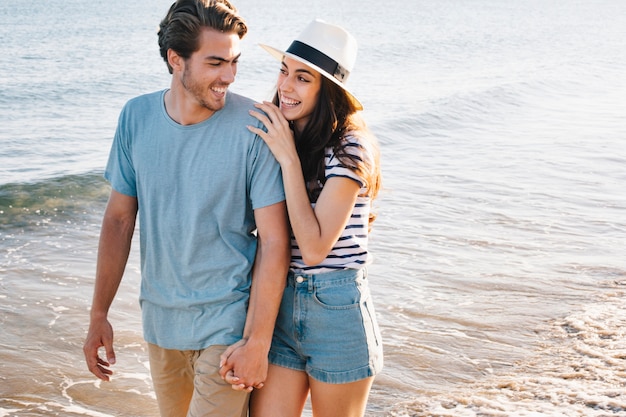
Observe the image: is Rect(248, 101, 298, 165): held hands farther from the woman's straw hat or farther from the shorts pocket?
the shorts pocket

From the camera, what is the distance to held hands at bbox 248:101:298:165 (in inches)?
122

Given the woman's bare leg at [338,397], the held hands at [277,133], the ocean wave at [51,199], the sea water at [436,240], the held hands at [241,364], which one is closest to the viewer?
the held hands at [241,364]

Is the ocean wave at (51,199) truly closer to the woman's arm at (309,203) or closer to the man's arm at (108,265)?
the man's arm at (108,265)

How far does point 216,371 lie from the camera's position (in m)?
3.02

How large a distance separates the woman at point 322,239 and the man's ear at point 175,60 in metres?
0.35

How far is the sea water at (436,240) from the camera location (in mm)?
5246

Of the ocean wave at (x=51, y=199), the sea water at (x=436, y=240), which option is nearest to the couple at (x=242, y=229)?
the sea water at (x=436, y=240)

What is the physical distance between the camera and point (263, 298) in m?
3.03

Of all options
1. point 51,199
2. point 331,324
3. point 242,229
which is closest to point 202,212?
point 242,229

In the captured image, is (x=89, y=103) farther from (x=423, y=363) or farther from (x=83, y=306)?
(x=423, y=363)

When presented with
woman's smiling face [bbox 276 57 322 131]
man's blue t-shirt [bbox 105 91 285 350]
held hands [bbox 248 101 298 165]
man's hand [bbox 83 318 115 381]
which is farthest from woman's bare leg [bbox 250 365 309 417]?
woman's smiling face [bbox 276 57 322 131]

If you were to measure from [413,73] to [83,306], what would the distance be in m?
19.8

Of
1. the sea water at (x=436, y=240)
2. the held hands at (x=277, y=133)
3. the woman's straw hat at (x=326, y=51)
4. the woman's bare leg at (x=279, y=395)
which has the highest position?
the woman's straw hat at (x=326, y=51)

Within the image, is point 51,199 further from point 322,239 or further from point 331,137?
point 322,239
